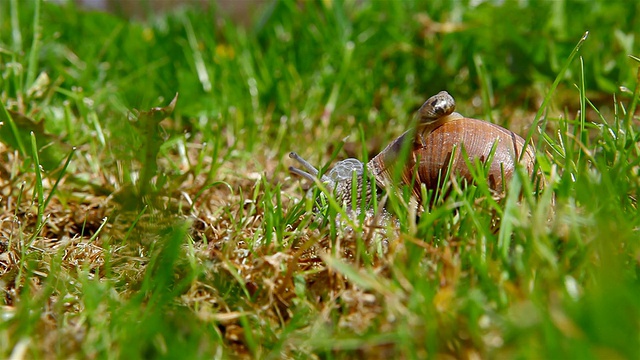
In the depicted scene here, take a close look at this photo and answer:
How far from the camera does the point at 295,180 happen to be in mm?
2461

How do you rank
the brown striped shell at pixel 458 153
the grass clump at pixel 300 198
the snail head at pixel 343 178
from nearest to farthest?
the grass clump at pixel 300 198, the brown striped shell at pixel 458 153, the snail head at pixel 343 178

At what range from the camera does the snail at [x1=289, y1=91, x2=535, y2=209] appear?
75.4 inches

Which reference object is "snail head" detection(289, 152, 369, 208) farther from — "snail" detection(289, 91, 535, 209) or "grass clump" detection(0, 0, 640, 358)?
"grass clump" detection(0, 0, 640, 358)

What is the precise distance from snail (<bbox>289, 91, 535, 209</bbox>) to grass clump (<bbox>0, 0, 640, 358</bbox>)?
0.09 m

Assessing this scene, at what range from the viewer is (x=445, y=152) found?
1.99 metres

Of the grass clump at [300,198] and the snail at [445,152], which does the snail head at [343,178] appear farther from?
the grass clump at [300,198]

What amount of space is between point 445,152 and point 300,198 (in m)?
0.51

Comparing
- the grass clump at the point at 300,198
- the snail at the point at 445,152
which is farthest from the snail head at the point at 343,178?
the grass clump at the point at 300,198

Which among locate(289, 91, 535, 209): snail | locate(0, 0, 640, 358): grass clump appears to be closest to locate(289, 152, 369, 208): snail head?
locate(289, 91, 535, 209): snail

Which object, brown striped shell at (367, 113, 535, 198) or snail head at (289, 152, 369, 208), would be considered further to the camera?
snail head at (289, 152, 369, 208)

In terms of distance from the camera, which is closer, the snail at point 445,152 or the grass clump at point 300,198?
the grass clump at point 300,198

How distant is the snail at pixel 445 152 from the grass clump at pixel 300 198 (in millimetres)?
92

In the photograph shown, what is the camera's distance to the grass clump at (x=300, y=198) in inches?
50.9

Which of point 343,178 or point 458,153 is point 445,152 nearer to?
point 458,153
